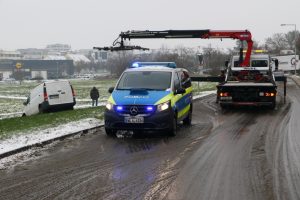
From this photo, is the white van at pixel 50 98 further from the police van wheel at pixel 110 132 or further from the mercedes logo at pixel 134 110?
the mercedes logo at pixel 134 110

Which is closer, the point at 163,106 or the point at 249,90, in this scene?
the point at 163,106

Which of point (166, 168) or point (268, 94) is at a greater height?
point (268, 94)

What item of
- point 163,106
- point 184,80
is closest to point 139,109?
point 163,106

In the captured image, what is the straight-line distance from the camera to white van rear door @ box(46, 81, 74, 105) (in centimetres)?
2169

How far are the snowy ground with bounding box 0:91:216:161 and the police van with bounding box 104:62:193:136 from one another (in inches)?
50.0

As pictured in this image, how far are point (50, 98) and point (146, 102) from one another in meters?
10.8

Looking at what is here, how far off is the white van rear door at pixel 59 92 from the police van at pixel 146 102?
8.86 metres

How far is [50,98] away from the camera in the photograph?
2169 cm

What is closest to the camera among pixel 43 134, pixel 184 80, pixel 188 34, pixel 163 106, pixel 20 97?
pixel 163 106

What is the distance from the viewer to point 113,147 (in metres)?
10.8

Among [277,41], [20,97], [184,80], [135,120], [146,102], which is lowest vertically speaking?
[20,97]

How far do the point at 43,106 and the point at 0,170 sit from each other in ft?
43.5

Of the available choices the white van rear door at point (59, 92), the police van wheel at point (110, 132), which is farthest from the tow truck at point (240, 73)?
the police van wheel at point (110, 132)

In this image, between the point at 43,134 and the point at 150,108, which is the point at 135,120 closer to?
the point at 150,108
